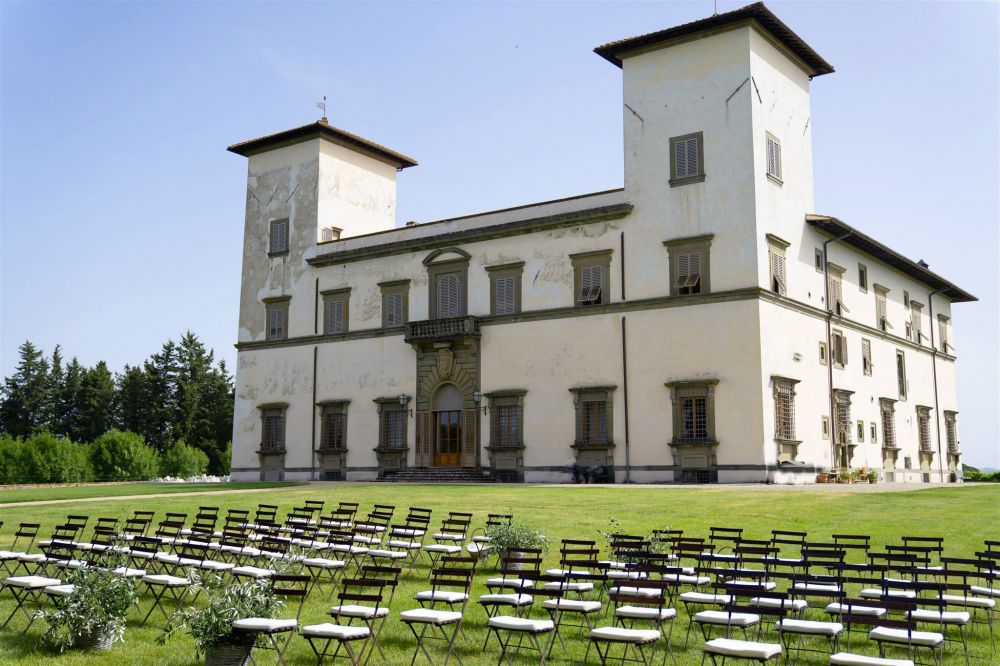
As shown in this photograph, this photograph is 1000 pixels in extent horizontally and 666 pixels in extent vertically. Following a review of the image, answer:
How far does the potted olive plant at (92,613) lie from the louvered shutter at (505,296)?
1080 inches

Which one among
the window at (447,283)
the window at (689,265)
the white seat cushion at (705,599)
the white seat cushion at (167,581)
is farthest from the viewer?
the window at (447,283)

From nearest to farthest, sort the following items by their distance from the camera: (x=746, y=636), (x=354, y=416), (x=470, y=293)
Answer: (x=746, y=636)
(x=470, y=293)
(x=354, y=416)

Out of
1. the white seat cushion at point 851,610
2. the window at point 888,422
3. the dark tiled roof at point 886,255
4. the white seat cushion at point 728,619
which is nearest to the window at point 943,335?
the dark tiled roof at point 886,255

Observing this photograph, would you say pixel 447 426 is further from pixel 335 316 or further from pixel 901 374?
pixel 901 374

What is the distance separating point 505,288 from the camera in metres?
37.7

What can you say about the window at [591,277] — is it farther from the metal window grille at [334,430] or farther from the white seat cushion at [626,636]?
the white seat cushion at [626,636]

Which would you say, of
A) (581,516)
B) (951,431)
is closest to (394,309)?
(581,516)

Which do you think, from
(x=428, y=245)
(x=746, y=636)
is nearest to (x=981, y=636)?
(x=746, y=636)

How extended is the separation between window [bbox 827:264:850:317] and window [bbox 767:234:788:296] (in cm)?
409

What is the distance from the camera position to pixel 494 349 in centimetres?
3759

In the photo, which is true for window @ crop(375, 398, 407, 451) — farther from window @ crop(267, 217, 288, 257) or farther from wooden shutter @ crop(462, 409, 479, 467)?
window @ crop(267, 217, 288, 257)

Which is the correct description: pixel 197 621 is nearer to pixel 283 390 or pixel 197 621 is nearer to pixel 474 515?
pixel 474 515

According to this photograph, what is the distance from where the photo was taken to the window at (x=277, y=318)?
44.3m

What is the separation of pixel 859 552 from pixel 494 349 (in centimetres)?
2189
